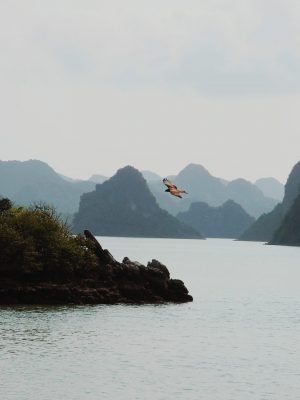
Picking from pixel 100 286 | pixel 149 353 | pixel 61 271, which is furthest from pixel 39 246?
A: pixel 149 353

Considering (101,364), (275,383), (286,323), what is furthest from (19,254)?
(275,383)

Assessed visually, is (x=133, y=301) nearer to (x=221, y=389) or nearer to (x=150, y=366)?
(x=150, y=366)

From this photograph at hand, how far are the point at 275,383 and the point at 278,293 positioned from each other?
284ft

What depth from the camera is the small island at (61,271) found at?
89.2 meters

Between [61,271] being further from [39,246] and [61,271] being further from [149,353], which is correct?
[149,353]

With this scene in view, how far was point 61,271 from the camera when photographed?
92562mm

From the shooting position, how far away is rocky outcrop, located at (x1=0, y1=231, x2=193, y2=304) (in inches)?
3482

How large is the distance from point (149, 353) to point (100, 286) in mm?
34649

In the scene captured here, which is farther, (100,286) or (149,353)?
(100,286)

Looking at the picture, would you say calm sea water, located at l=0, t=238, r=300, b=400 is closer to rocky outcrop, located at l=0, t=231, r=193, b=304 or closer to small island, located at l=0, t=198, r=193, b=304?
rocky outcrop, located at l=0, t=231, r=193, b=304

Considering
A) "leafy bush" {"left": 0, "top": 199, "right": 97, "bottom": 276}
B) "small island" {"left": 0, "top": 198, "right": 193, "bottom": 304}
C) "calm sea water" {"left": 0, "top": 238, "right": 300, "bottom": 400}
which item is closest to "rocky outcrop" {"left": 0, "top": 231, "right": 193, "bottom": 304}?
"small island" {"left": 0, "top": 198, "right": 193, "bottom": 304}

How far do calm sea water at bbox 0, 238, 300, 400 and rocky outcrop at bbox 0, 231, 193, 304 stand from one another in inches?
132

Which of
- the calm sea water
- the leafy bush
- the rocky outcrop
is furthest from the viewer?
the leafy bush

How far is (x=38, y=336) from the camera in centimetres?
6625
